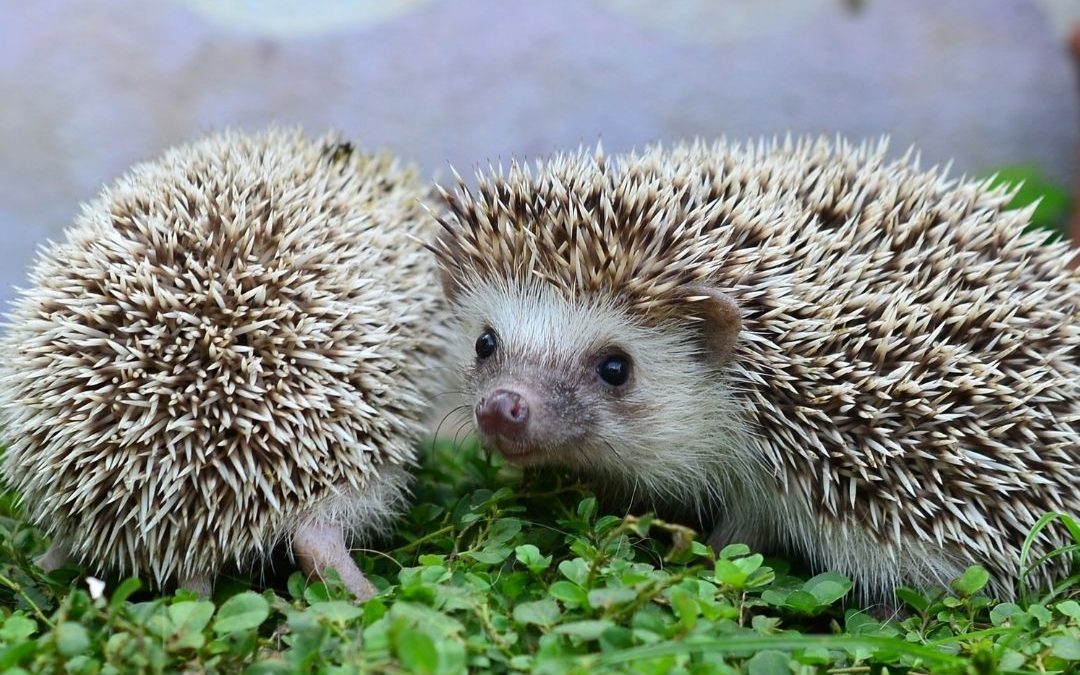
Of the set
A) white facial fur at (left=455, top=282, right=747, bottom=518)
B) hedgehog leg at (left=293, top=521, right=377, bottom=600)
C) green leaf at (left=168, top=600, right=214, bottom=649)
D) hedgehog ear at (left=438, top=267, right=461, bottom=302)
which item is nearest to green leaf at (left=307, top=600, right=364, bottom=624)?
green leaf at (left=168, top=600, right=214, bottom=649)

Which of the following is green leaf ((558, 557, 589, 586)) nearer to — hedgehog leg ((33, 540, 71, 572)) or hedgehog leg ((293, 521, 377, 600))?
hedgehog leg ((293, 521, 377, 600))

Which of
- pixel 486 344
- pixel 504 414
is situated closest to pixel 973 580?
pixel 504 414

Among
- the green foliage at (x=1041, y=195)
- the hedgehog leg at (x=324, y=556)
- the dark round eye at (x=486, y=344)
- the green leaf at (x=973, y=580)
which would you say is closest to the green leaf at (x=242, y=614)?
the hedgehog leg at (x=324, y=556)

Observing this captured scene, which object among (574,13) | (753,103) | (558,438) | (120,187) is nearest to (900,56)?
(753,103)

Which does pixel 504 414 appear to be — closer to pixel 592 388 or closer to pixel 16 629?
pixel 592 388

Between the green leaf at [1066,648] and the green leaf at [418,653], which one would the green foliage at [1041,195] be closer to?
the green leaf at [1066,648]

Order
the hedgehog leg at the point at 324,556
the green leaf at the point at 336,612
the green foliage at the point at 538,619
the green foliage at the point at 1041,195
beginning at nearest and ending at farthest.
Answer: the green foliage at the point at 538,619, the green leaf at the point at 336,612, the hedgehog leg at the point at 324,556, the green foliage at the point at 1041,195

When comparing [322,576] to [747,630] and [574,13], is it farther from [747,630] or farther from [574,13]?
Result: [574,13]
